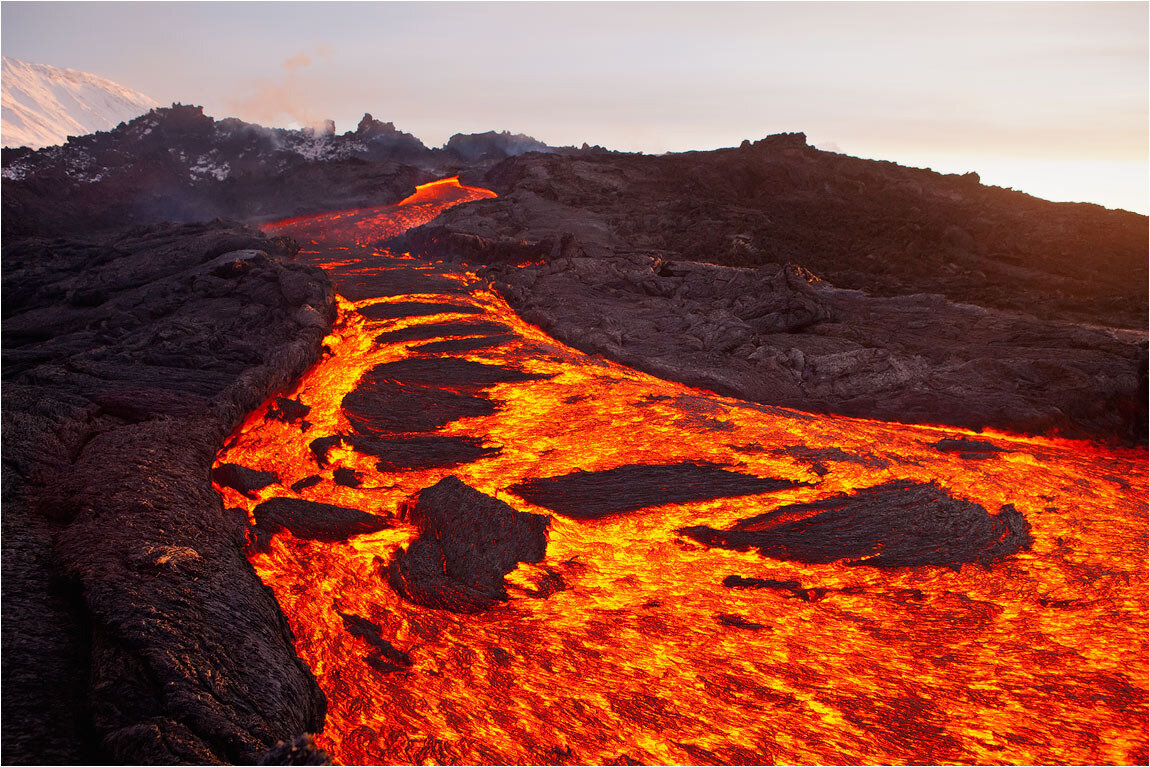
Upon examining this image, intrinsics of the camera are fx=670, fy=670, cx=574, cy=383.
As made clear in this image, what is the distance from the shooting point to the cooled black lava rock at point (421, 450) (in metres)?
12.3

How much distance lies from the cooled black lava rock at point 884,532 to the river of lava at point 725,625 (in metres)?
0.24

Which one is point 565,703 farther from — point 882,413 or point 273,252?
point 273,252

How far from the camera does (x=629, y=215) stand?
34.8 meters

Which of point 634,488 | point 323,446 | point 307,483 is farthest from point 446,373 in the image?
point 634,488

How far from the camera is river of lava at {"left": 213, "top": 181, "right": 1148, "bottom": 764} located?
6965 mm

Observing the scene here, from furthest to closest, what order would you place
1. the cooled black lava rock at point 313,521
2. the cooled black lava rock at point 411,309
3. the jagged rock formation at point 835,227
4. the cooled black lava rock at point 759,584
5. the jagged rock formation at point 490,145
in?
the jagged rock formation at point 490,145
the jagged rock formation at point 835,227
the cooled black lava rock at point 411,309
the cooled black lava rock at point 313,521
the cooled black lava rock at point 759,584

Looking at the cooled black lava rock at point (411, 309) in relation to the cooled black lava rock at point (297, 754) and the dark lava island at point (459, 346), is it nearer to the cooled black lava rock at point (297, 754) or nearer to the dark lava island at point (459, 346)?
the dark lava island at point (459, 346)

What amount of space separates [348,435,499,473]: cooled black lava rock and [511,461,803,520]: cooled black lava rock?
1.58m

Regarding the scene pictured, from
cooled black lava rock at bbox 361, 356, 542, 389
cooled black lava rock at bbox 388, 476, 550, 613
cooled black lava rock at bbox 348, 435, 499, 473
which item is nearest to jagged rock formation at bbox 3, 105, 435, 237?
cooled black lava rock at bbox 361, 356, 542, 389

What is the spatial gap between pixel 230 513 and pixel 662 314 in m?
13.1

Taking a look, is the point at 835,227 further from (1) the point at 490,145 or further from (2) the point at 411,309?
(1) the point at 490,145

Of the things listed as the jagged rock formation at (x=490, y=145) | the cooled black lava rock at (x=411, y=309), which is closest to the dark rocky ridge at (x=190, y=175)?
the jagged rock formation at (x=490, y=145)

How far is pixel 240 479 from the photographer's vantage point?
1128cm

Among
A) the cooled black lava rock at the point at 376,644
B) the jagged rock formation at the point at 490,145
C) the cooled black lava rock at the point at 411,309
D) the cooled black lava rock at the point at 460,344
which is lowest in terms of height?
the cooled black lava rock at the point at 376,644
